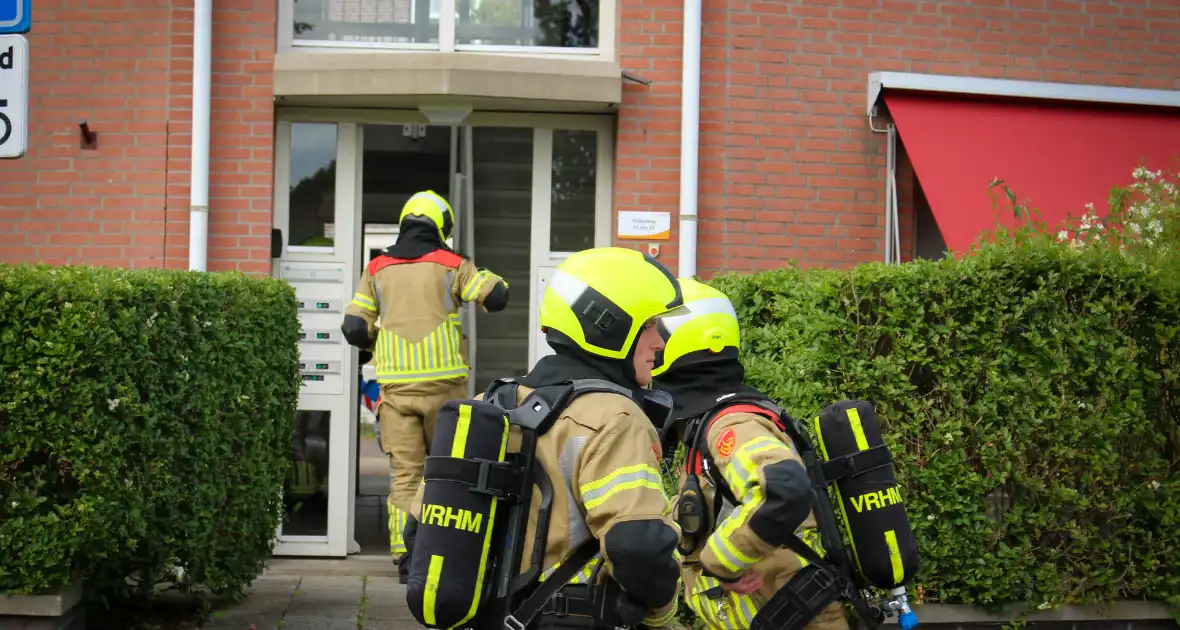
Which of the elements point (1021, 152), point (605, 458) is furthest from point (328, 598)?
point (1021, 152)

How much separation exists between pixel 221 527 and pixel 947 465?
3233 mm

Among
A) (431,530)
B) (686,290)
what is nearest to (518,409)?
(431,530)

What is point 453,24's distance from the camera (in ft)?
27.2

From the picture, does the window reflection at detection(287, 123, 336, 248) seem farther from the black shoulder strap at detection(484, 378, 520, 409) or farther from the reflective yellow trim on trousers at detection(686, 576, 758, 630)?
the black shoulder strap at detection(484, 378, 520, 409)

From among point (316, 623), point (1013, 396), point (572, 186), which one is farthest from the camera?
point (572, 186)

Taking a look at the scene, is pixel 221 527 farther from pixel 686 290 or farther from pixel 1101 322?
pixel 1101 322

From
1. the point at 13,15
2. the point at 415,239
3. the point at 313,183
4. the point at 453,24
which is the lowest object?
the point at 415,239

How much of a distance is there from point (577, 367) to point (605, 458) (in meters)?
0.31

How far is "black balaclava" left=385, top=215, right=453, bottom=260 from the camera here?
25.0ft

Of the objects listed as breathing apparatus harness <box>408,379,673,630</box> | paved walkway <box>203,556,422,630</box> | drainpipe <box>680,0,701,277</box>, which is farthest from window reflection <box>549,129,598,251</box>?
breathing apparatus harness <box>408,379,673,630</box>

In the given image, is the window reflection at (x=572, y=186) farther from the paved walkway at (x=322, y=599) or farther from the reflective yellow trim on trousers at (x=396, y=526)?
the paved walkway at (x=322, y=599)

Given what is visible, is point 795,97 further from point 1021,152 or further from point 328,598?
point 328,598

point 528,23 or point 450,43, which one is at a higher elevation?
point 528,23

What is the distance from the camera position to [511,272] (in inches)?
349
